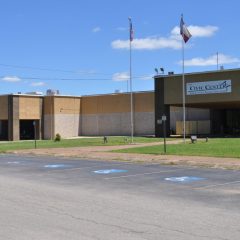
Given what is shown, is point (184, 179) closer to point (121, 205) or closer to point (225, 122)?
point (121, 205)

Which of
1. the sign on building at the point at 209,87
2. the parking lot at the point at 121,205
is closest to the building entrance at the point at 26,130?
the sign on building at the point at 209,87

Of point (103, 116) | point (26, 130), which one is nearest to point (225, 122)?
point (103, 116)

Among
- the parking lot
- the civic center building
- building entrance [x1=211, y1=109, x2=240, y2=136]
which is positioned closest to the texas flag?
the civic center building

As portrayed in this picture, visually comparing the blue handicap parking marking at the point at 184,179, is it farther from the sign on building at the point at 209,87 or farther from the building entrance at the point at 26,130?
the building entrance at the point at 26,130

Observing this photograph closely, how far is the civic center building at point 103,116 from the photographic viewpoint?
219ft

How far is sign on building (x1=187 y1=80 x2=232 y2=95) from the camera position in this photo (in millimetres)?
52875

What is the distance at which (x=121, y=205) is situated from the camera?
37.2 ft

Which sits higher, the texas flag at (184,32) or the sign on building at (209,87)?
the texas flag at (184,32)

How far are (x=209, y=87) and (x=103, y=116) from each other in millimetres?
22180

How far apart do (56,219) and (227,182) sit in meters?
7.62

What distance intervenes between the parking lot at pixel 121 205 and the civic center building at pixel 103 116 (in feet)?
136

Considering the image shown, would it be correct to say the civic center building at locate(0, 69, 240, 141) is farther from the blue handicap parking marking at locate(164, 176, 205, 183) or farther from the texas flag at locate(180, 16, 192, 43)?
the blue handicap parking marking at locate(164, 176, 205, 183)

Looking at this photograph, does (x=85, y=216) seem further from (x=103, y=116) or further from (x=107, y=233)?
(x=103, y=116)

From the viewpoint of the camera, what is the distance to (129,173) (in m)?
19.3
